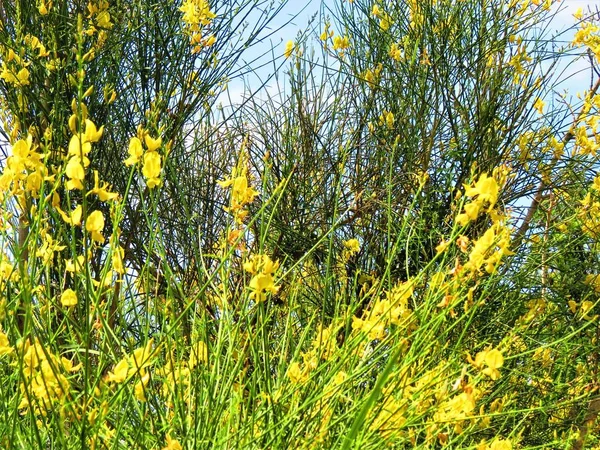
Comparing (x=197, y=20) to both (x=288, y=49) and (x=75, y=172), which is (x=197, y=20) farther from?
(x=75, y=172)

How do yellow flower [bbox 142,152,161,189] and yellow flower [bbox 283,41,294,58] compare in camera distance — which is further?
yellow flower [bbox 283,41,294,58]

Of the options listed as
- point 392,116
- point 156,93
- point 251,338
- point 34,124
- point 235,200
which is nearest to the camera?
point 251,338

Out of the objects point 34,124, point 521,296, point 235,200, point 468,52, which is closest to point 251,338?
point 235,200

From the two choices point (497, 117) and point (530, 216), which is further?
point (530, 216)

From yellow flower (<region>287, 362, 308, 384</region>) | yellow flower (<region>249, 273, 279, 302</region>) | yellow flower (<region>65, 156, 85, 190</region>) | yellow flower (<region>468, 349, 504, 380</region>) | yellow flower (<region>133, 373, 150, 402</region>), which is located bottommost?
yellow flower (<region>287, 362, 308, 384</region>)

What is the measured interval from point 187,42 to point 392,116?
0.93m

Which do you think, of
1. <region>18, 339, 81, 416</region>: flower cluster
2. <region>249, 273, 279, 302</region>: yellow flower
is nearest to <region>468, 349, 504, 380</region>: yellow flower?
<region>249, 273, 279, 302</region>: yellow flower

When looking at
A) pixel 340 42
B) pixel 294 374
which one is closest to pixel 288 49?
pixel 340 42

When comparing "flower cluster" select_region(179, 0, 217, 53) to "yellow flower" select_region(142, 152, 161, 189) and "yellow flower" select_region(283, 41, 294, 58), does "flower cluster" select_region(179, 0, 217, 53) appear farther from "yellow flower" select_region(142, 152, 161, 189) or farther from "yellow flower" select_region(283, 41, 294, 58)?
"yellow flower" select_region(142, 152, 161, 189)

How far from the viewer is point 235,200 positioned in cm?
147

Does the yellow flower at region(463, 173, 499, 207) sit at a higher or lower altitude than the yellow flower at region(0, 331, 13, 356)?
higher

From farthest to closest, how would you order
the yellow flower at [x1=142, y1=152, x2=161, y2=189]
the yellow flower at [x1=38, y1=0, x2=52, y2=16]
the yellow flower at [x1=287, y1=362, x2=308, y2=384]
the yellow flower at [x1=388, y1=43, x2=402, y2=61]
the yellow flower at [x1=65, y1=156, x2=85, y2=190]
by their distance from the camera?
the yellow flower at [x1=388, y1=43, x2=402, y2=61]
the yellow flower at [x1=38, y1=0, x2=52, y2=16]
the yellow flower at [x1=287, y1=362, x2=308, y2=384]
the yellow flower at [x1=142, y1=152, x2=161, y2=189]
the yellow flower at [x1=65, y1=156, x2=85, y2=190]

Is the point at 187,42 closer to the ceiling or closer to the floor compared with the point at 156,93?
closer to the ceiling

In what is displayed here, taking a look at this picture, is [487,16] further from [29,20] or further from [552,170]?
[29,20]
